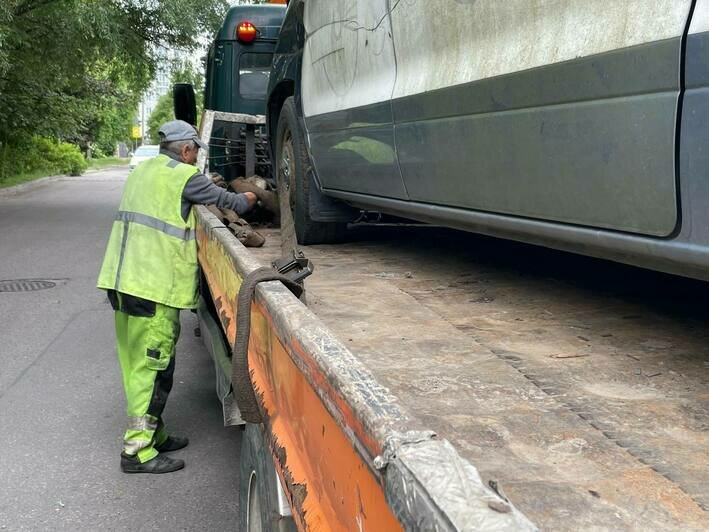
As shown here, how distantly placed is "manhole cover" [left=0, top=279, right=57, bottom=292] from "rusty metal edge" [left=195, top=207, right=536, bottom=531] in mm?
8174

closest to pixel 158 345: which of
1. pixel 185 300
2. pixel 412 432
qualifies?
pixel 185 300

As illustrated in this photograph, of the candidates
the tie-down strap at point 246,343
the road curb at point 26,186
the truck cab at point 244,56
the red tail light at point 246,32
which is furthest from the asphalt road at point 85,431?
the road curb at point 26,186

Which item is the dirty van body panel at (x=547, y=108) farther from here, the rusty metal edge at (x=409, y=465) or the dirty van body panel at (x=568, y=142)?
the rusty metal edge at (x=409, y=465)

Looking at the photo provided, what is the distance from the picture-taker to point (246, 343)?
255 cm

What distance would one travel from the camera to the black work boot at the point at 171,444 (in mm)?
4750

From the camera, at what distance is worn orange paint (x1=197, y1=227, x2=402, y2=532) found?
1.36 meters

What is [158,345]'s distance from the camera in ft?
14.4


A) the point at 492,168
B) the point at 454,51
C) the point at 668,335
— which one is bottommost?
the point at 668,335

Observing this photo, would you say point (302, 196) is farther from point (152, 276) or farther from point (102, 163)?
point (102, 163)

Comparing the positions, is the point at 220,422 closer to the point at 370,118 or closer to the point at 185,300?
the point at 185,300

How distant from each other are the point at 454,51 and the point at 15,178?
93.1 feet

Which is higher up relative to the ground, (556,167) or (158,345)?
(556,167)

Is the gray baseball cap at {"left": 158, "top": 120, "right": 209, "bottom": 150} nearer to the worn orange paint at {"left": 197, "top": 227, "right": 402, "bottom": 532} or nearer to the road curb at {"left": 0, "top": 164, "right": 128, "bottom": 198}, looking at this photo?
the worn orange paint at {"left": 197, "top": 227, "right": 402, "bottom": 532}

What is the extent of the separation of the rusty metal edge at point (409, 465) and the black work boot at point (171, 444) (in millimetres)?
3236
